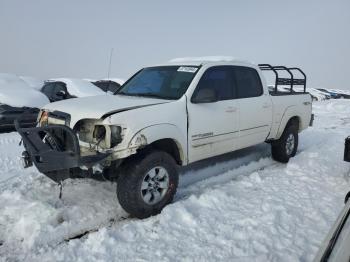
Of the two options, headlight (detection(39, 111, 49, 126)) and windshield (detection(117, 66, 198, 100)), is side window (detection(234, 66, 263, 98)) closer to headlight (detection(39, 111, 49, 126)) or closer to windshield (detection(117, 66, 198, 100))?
windshield (detection(117, 66, 198, 100))

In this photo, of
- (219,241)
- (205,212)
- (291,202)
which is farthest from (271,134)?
(219,241)

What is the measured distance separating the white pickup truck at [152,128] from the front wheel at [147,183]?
1 cm

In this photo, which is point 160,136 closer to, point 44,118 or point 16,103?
point 44,118

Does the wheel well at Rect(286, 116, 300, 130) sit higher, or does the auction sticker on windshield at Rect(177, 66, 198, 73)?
the auction sticker on windshield at Rect(177, 66, 198, 73)

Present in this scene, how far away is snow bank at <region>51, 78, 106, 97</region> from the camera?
1100 cm

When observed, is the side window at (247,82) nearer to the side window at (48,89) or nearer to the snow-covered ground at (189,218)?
the snow-covered ground at (189,218)

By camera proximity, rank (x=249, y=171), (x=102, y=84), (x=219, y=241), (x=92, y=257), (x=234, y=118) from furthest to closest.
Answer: (x=102, y=84)
(x=249, y=171)
(x=234, y=118)
(x=219, y=241)
(x=92, y=257)

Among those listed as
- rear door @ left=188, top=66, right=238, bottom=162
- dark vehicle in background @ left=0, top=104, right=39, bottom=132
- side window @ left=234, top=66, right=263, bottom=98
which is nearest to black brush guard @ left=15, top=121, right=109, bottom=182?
rear door @ left=188, top=66, right=238, bottom=162

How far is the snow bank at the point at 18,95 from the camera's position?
357 inches

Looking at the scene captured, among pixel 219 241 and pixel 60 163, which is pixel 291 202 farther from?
pixel 60 163

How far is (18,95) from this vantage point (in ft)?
31.0

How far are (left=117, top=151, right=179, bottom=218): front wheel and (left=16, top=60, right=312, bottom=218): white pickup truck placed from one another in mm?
11

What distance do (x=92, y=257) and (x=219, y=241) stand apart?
1280 millimetres

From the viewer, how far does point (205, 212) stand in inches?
162
